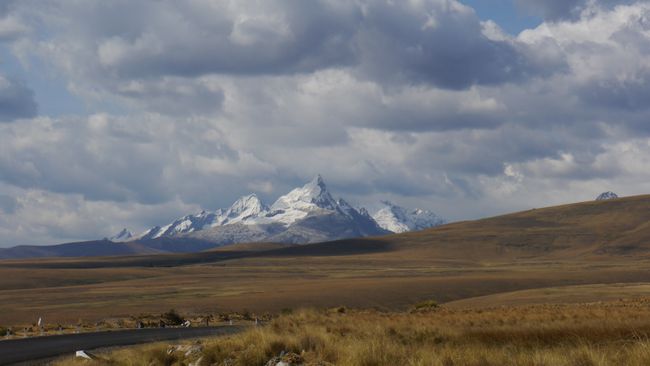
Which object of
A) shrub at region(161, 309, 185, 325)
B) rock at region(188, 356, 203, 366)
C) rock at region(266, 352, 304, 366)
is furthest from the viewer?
shrub at region(161, 309, 185, 325)

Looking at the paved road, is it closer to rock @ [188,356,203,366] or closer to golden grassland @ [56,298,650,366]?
golden grassland @ [56,298,650,366]

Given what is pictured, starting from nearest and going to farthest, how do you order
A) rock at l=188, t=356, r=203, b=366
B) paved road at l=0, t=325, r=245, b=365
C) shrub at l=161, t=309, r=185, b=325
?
rock at l=188, t=356, r=203, b=366 < paved road at l=0, t=325, r=245, b=365 < shrub at l=161, t=309, r=185, b=325

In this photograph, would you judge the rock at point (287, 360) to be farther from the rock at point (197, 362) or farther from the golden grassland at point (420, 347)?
the rock at point (197, 362)

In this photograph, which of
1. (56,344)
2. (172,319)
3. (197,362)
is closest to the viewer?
(197,362)

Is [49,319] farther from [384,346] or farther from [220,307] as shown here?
[384,346]

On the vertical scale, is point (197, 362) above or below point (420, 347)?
below

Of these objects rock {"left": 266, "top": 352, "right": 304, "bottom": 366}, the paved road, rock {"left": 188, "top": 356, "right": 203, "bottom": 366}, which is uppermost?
rock {"left": 266, "top": 352, "right": 304, "bottom": 366}

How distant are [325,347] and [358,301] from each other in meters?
64.4

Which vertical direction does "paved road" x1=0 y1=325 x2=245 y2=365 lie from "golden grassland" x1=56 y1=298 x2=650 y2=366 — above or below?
below

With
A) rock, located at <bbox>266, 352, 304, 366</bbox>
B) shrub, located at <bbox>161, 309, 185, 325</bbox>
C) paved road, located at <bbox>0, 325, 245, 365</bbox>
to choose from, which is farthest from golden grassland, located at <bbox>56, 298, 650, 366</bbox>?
shrub, located at <bbox>161, 309, 185, 325</bbox>

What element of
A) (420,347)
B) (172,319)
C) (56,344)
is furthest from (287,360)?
(172,319)

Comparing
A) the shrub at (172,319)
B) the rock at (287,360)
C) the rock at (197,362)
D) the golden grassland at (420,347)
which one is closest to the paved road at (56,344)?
the golden grassland at (420,347)

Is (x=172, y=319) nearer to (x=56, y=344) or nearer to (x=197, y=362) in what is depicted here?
(x=56, y=344)

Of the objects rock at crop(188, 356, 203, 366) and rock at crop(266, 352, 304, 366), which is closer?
rock at crop(266, 352, 304, 366)
